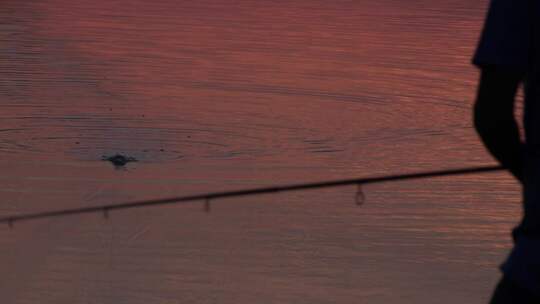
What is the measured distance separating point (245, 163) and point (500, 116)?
472cm

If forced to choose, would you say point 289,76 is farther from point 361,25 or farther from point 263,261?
point 263,261

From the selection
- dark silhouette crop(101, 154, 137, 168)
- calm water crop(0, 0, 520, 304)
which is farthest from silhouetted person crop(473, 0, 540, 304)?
dark silhouette crop(101, 154, 137, 168)

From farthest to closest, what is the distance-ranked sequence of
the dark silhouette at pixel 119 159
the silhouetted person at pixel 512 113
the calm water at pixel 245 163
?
the dark silhouette at pixel 119 159, the calm water at pixel 245 163, the silhouetted person at pixel 512 113

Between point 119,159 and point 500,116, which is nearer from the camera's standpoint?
point 500,116

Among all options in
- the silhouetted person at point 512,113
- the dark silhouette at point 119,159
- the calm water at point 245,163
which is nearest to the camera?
the silhouetted person at point 512,113

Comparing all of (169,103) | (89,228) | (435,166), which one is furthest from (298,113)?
(89,228)

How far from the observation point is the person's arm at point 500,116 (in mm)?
1759

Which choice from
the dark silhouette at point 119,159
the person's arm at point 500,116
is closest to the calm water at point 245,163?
the dark silhouette at point 119,159

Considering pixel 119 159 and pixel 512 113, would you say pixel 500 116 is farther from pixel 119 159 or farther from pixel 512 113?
pixel 119 159

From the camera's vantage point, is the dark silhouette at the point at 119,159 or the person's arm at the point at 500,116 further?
the dark silhouette at the point at 119,159

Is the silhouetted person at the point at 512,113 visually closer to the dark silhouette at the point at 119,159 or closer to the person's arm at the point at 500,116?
the person's arm at the point at 500,116

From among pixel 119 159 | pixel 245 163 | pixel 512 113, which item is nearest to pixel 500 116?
pixel 512 113

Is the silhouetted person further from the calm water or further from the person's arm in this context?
the calm water

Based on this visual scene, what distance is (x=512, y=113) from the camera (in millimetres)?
1833
